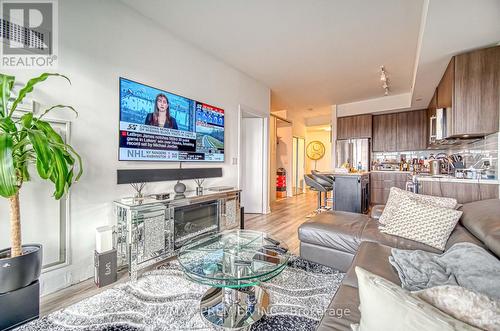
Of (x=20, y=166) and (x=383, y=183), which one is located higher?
(x=20, y=166)

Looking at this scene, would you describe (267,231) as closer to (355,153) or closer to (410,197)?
(410,197)

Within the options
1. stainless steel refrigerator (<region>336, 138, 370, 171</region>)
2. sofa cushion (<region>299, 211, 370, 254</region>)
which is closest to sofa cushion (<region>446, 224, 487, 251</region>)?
sofa cushion (<region>299, 211, 370, 254</region>)

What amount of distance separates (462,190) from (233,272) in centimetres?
282

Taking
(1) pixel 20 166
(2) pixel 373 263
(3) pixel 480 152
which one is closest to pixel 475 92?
(3) pixel 480 152

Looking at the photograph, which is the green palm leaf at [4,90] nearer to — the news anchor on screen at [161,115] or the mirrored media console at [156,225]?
the mirrored media console at [156,225]

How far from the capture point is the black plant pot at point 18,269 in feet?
4.61

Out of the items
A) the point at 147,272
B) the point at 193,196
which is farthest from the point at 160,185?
the point at 147,272

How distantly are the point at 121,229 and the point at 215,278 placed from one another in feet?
4.90

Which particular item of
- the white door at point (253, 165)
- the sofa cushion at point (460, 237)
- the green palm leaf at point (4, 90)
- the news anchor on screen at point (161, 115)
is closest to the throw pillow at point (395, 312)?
the sofa cushion at point (460, 237)

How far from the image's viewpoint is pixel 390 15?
2.56 m

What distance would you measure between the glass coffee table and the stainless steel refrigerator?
5133 millimetres

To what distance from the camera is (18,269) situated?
1.45 m

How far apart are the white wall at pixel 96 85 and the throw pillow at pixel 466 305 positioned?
8.43 feet

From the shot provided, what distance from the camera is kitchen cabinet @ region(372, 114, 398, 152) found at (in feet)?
19.5
